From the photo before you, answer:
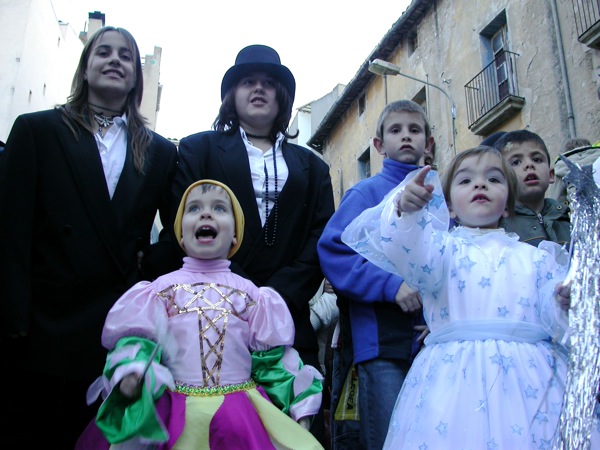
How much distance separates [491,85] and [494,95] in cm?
27

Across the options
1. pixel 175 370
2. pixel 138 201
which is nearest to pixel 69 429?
pixel 175 370

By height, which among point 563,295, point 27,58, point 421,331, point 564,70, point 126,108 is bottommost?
point 421,331

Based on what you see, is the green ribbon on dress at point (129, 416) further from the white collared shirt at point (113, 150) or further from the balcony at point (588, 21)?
the balcony at point (588, 21)

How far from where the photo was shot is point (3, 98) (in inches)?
704

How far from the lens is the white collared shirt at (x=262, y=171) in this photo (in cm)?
312

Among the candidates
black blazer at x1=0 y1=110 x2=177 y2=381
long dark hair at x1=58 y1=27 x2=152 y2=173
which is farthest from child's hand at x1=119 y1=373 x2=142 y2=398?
long dark hair at x1=58 y1=27 x2=152 y2=173

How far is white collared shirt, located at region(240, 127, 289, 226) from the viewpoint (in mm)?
3123

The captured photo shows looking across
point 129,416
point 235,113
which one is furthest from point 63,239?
point 235,113

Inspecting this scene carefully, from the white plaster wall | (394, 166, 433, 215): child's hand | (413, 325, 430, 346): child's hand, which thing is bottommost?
(413, 325, 430, 346): child's hand

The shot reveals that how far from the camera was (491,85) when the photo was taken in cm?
1282

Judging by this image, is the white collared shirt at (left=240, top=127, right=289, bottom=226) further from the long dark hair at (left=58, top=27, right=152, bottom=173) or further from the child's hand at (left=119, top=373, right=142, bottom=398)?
the child's hand at (left=119, top=373, right=142, bottom=398)

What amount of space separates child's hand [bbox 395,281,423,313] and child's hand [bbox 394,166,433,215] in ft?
2.17

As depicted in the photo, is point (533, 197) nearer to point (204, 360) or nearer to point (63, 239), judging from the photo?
point (204, 360)

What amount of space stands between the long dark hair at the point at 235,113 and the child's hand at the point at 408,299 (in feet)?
3.96
